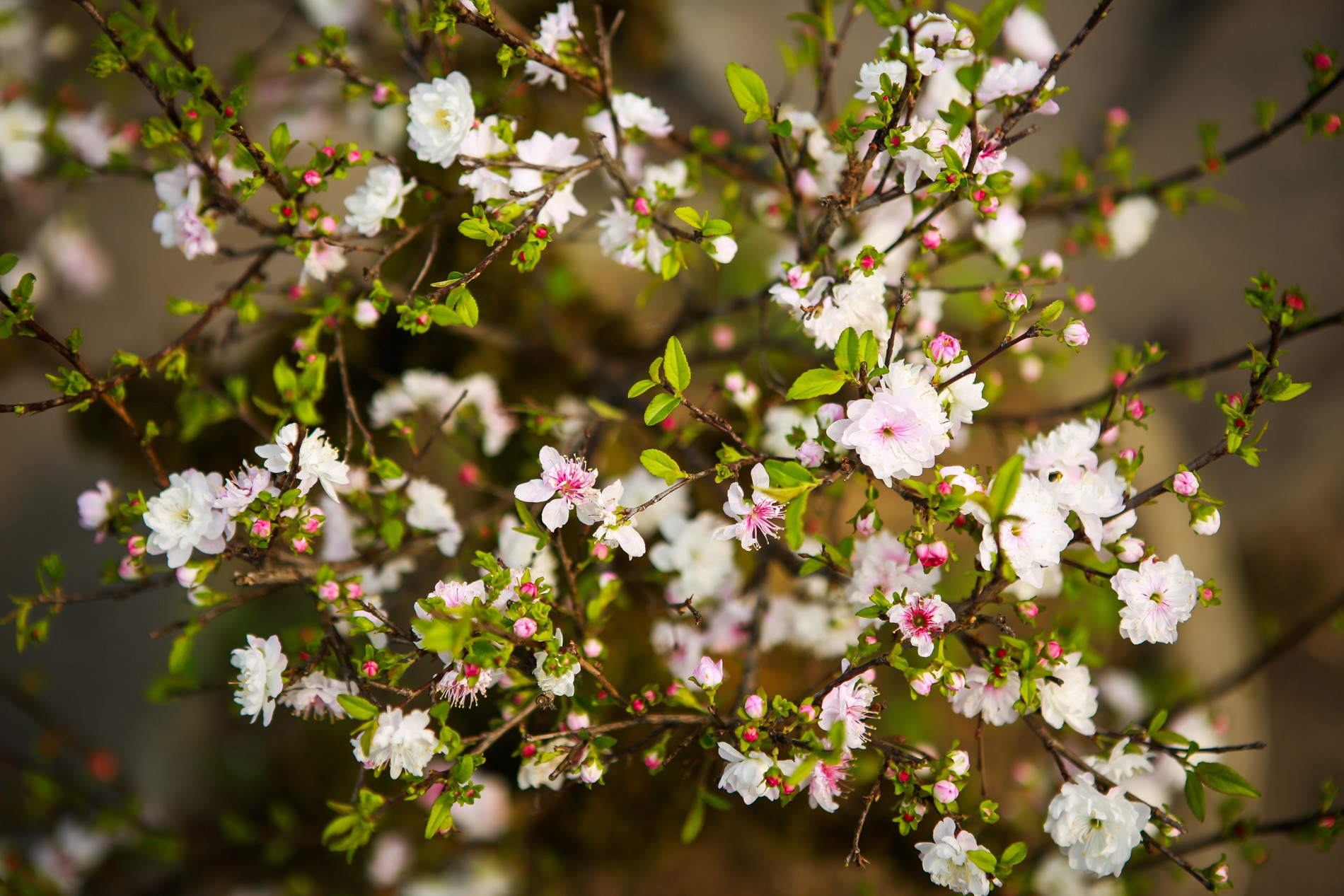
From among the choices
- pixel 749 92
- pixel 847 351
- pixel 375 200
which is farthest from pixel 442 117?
pixel 847 351

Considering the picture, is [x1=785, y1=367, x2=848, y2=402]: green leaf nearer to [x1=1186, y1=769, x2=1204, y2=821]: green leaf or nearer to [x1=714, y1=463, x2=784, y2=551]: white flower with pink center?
[x1=714, y1=463, x2=784, y2=551]: white flower with pink center

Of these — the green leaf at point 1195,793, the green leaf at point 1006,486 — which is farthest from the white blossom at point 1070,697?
the green leaf at point 1006,486

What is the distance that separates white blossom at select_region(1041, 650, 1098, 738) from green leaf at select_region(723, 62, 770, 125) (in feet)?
2.56

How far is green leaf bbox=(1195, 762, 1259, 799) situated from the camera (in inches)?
36.4

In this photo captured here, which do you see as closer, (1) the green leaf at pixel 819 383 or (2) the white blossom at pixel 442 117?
(1) the green leaf at pixel 819 383

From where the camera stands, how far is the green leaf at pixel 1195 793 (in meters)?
0.94

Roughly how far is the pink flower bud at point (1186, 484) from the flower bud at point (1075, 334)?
7.9 inches

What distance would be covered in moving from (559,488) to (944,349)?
0.48 meters

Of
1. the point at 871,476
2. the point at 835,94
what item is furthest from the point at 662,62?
the point at 871,476

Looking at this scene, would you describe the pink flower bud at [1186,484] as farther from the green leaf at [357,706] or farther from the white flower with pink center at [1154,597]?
the green leaf at [357,706]

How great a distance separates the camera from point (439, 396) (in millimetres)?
1494

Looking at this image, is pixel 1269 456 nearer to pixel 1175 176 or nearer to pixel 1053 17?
pixel 1053 17

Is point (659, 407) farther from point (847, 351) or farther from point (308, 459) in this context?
point (308, 459)

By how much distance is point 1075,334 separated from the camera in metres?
0.92
